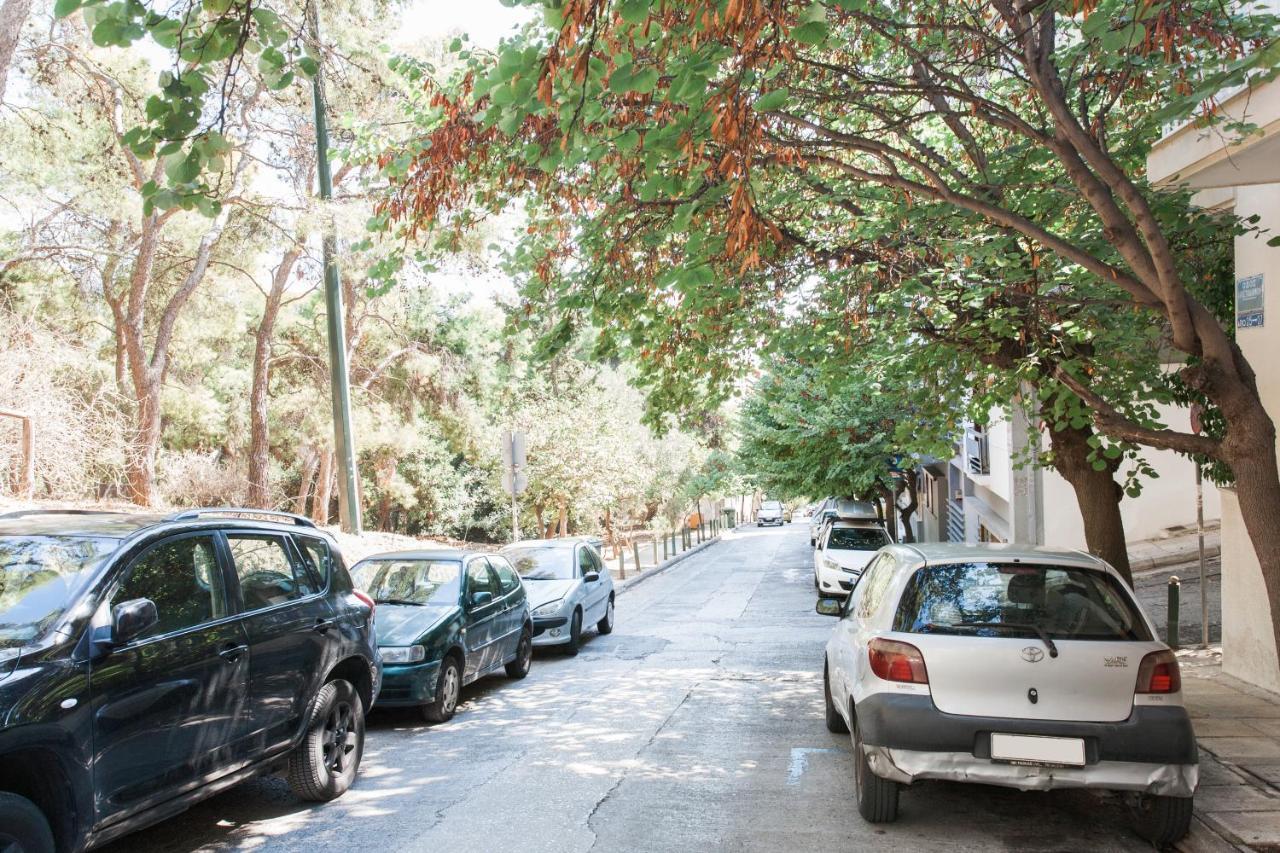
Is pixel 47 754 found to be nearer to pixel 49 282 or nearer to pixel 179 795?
pixel 179 795

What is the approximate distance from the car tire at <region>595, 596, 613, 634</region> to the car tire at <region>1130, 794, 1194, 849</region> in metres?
10.3

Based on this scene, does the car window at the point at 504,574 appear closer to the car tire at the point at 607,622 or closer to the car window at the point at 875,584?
the car tire at the point at 607,622

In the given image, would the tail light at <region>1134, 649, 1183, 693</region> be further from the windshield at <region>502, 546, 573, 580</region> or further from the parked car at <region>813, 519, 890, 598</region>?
the parked car at <region>813, 519, 890, 598</region>

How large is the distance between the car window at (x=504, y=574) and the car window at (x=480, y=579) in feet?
0.49

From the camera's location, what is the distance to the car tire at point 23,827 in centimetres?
403

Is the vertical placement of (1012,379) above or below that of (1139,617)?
above

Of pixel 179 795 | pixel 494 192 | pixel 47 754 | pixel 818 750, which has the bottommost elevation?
pixel 818 750

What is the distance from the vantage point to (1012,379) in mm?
10367

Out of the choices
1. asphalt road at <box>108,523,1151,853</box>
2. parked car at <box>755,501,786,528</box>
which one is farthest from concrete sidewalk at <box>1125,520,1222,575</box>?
parked car at <box>755,501,786,528</box>

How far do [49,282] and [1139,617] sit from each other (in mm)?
19210

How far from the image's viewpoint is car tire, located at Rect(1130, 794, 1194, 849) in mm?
5566

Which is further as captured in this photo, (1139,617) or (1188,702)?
(1188,702)

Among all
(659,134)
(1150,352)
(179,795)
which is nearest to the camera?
(179,795)

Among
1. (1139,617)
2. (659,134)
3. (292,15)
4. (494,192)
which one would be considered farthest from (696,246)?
(292,15)
